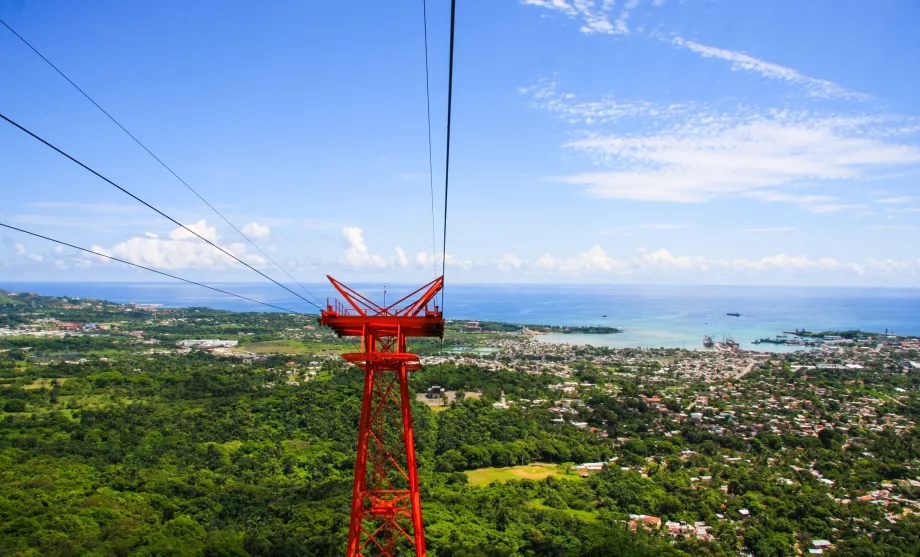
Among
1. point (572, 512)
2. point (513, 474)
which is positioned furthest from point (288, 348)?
point (572, 512)

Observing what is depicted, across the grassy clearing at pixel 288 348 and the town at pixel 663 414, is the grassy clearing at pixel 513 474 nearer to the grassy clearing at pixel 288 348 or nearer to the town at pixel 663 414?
the town at pixel 663 414

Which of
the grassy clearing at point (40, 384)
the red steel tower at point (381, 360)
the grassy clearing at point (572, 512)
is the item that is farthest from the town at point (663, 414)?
the red steel tower at point (381, 360)

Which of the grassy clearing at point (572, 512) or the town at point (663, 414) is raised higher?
the town at point (663, 414)

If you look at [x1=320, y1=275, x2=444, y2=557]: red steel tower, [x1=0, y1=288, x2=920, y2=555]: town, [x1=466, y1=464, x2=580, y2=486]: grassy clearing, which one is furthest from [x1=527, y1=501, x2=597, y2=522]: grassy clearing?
[x1=320, y1=275, x2=444, y2=557]: red steel tower

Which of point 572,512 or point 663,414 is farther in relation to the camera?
point 663,414

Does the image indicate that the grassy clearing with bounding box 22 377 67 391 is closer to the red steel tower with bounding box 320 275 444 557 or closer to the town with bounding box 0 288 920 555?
the town with bounding box 0 288 920 555

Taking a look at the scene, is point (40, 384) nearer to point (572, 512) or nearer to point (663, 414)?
point (572, 512)

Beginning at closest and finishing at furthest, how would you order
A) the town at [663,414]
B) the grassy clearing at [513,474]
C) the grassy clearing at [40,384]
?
the town at [663,414]
the grassy clearing at [513,474]
the grassy clearing at [40,384]
